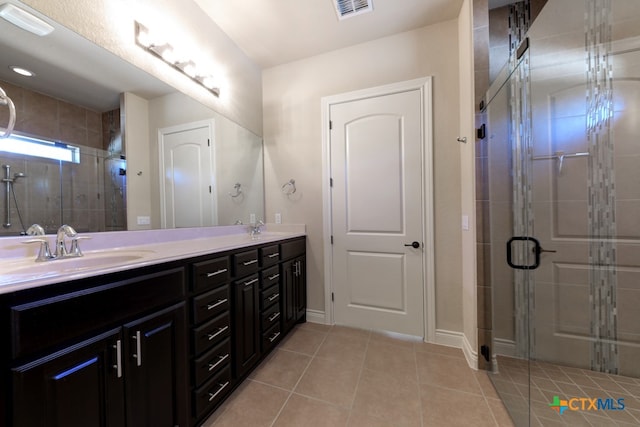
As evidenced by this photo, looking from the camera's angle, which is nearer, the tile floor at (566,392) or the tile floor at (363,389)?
the tile floor at (566,392)

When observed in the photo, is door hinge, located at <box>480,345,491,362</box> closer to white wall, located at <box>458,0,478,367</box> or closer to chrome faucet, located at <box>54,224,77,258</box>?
white wall, located at <box>458,0,478,367</box>

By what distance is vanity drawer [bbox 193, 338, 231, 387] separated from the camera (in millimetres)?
1208

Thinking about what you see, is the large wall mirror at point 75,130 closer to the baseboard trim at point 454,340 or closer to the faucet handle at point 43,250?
the faucet handle at point 43,250

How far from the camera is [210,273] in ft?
4.27

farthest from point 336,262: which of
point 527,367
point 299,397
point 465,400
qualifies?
point 527,367

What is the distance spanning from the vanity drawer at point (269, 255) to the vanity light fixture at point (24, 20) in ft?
5.20

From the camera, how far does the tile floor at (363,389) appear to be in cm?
131

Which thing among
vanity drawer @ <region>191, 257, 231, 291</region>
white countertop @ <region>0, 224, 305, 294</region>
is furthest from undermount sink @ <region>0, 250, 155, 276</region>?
vanity drawer @ <region>191, 257, 231, 291</region>

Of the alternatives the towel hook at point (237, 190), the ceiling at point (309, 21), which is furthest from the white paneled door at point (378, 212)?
the towel hook at point (237, 190)

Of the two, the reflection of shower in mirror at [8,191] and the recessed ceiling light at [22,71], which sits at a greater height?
the recessed ceiling light at [22,71]

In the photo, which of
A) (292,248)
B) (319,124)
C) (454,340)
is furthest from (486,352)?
(319,124)

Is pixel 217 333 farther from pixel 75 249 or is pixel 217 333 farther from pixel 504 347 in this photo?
pixel 504 347

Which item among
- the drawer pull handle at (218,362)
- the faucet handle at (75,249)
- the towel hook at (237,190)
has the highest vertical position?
the towel hook at (237,190)

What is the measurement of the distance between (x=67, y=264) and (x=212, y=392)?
95 cm
